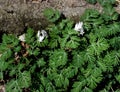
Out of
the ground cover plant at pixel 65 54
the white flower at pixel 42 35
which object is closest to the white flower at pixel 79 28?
the ground cover plant at pixel 65 54

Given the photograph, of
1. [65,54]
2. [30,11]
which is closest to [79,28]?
[65,54]

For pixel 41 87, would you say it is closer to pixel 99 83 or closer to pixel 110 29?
pixel 99 83

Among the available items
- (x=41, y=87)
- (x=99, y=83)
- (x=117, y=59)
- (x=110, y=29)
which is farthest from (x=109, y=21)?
(x=41, y=87)

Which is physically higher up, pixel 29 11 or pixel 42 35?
pixel 29 11

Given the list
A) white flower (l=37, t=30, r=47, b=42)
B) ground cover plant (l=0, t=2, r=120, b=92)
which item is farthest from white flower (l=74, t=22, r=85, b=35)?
white flower (l=37, t=30, r=47, b=42)

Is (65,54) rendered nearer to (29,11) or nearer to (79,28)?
(79,28)

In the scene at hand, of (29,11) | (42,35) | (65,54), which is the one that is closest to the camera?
(65,54)
